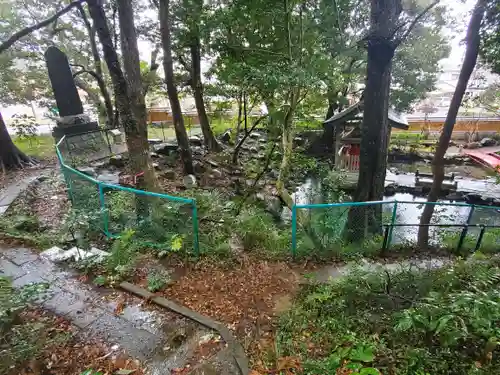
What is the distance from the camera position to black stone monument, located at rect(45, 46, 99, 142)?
962 cm

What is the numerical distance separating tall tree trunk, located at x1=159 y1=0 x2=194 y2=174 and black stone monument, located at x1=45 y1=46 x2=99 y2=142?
3303 millimetres

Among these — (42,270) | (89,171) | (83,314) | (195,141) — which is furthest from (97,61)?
(83,314)

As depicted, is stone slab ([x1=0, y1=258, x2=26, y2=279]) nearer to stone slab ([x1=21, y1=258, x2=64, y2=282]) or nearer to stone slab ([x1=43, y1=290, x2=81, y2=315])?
stone slab ([x1=21, y1=258, x2=64, y2=282])

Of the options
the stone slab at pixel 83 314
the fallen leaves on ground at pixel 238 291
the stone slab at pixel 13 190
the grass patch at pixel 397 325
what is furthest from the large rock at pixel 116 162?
the grass patch at pixel 397 325

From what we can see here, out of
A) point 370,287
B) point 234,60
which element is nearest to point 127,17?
point 234,60

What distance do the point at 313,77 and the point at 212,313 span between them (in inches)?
177

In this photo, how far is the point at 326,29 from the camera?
264 inches

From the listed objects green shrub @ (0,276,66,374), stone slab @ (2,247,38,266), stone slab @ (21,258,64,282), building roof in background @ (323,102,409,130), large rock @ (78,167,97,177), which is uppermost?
building roof in background @ (323,102,409,130)

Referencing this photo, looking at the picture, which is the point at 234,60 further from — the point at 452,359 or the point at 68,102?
the point at 452,359

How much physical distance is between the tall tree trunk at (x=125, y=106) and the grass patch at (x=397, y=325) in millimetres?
3943

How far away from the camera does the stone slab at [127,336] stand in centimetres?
288

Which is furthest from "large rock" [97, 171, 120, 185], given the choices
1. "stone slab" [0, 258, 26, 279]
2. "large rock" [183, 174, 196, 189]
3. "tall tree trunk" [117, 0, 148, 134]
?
"stone slab" [0, 258, 26, 279]

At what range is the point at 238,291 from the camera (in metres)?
3.97

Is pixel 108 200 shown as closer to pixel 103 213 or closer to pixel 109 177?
pixel 103 213
